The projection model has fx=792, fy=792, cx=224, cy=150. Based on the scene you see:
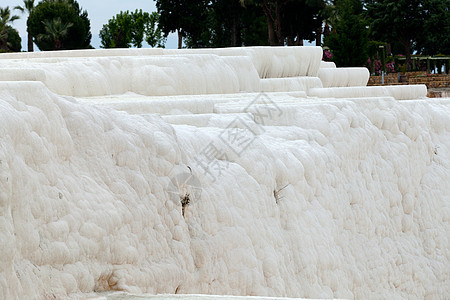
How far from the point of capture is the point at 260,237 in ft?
25.0

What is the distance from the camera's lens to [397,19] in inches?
1528

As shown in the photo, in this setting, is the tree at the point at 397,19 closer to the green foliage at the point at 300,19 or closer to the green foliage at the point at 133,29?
the green foliage at the point at 300,19

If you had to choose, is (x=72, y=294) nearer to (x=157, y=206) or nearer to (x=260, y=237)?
(x=157, y=206)

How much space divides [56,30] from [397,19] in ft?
54.8

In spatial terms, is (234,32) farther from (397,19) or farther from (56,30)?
(56,30)

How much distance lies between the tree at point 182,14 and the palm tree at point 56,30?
188 inches

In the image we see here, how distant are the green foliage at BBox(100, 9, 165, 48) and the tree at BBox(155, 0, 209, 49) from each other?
38.1 ft

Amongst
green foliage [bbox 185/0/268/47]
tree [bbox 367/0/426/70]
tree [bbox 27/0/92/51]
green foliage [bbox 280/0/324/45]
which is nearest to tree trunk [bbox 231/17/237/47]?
green foliage [bbox 185/0/268/47]

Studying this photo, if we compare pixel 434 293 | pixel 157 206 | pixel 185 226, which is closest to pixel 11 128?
pixel 157 206

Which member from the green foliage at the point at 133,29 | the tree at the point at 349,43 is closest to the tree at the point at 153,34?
the green foliage at the point at 133,29

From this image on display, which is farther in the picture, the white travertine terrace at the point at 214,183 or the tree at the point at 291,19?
the tree at the point at 291,19

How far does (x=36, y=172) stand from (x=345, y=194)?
542cm

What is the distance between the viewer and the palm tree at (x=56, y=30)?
38625mm

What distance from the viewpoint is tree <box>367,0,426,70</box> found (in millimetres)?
38906
